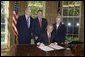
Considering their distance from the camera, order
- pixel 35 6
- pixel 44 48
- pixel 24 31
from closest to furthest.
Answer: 1. pixel 44 48
2. pixel 24 31
3. pixel 35 6

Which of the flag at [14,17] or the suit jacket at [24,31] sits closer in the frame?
the suit jacket at [24,31]

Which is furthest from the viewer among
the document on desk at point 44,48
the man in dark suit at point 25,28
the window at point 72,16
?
the window at point 72,16

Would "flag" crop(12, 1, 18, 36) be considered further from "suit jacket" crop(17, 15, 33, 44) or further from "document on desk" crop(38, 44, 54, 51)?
"document on desk" crop(38, 44, 54, 51)

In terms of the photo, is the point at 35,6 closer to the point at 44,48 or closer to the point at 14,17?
the point at 14,17


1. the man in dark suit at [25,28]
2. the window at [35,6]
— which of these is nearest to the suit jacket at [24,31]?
the man in dark suit at [25,28]

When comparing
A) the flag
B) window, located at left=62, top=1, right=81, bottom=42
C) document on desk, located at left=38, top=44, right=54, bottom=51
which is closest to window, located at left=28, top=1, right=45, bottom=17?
the flag

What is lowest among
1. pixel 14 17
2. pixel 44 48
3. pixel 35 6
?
pixel 44 48

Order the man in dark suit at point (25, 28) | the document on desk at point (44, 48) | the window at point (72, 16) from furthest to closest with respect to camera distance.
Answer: the window at point (72, 16) → the man in dark suit at point (25, 28) → the document on desk at point (44, 48)

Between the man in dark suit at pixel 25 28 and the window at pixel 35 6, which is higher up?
the window at pixel 35 6

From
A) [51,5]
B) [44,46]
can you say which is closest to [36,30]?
[44,46]

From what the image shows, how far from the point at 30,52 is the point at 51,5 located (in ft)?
5.15

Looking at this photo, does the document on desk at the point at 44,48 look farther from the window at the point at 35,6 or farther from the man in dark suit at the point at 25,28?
the window at the point at 35,6

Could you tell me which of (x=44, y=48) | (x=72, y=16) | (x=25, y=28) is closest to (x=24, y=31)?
(x=25, y=28)

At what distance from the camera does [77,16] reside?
2195 millimetres
